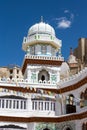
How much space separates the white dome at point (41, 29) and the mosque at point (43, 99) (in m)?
3.64

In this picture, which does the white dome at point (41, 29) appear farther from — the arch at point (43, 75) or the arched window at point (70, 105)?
the arched window at point (70, 105)

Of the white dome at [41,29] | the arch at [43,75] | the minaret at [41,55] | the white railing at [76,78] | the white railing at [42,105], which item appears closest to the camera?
the white railing at [76,78]

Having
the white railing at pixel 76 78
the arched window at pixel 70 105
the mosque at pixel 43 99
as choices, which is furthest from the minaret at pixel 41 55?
the arched window at pixel 70 105

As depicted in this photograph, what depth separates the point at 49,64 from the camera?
36.3 m

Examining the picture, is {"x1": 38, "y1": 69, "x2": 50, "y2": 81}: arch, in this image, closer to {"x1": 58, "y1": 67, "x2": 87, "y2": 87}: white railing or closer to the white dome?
{"x1": 58, "y1": 67, "x2": 87, "y2": 87}: white railing

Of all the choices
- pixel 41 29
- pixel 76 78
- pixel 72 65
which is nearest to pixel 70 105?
pixel 76 78

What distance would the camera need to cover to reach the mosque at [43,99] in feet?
96.8

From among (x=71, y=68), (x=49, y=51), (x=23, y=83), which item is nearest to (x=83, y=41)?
(x=71, y=68)

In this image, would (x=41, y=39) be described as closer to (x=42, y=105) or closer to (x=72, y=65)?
(x=42, y=105)

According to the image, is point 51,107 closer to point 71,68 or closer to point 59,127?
point 59,127

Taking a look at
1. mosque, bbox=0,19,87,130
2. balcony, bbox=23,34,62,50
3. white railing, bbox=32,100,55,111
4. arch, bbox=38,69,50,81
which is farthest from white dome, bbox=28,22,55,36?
white railing, bbox=32,100,55,111

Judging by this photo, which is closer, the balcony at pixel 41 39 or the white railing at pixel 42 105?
the white railing at pixel 42 105

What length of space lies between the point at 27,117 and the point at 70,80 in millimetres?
5153

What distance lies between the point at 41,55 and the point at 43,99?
743 cm
